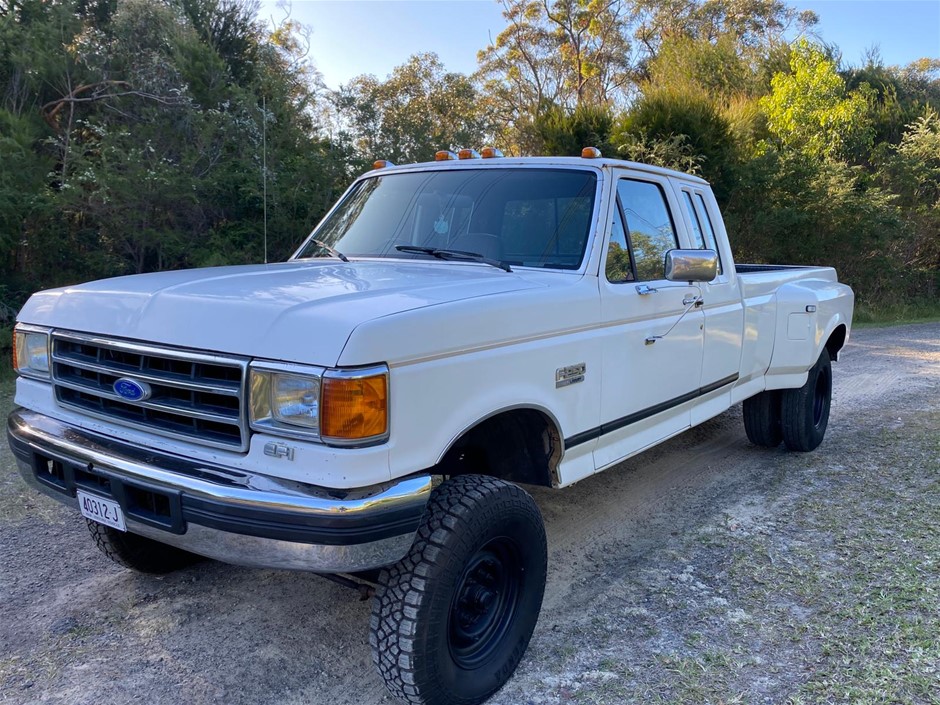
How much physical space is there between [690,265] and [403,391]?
1847mm

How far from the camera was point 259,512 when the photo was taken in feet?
7.33

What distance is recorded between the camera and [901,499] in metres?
4.70

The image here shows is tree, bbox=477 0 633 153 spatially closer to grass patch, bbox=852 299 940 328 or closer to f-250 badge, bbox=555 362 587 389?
grass patch, bbox=852 299 940 328

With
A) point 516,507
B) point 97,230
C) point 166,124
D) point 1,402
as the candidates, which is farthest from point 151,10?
point 516,507

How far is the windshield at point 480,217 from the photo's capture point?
11.6 feet

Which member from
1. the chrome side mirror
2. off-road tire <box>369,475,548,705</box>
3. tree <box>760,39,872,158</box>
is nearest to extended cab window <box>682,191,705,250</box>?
the chrome side mirror

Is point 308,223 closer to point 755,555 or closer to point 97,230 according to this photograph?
point 97,230

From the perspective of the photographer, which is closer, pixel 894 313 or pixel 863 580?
pixel 863 580

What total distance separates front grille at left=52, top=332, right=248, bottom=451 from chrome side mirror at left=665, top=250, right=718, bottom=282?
2.16 metres

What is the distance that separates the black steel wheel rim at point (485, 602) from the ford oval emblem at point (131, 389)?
4.26 feet

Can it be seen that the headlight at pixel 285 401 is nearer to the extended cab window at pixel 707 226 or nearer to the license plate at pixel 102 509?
the license plate at pixel 102 509

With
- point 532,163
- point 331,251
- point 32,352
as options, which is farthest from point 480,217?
point 32,352

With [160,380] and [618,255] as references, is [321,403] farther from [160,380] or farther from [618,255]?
[618,255]

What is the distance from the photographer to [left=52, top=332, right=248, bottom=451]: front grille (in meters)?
2.39
